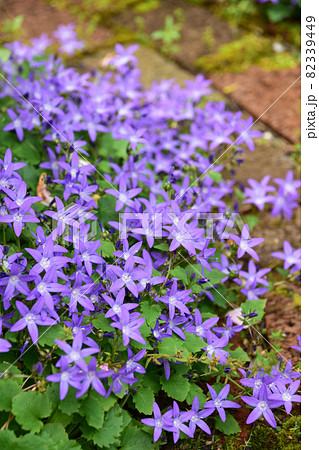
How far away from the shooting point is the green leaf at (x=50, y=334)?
76.3 inches

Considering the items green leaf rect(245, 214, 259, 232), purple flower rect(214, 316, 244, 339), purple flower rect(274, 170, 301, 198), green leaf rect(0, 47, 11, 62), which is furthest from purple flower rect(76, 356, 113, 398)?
green leaf rect(0, 47, 11, 62)

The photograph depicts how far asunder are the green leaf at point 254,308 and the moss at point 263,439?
1.53ft

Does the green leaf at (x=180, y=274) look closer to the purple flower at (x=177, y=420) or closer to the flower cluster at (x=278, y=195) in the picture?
the purple flower at (x=177, y=420)

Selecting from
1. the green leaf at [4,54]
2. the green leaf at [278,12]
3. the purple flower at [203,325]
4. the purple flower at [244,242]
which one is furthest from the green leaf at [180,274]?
the green leaf at [278,12]

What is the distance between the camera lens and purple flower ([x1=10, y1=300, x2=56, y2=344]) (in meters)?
1.87

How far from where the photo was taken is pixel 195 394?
2.16 meters

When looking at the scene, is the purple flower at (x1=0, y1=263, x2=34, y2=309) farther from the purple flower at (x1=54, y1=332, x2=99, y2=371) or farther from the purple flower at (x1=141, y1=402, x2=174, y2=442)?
the purple flower at (x1=141, y1=402, x2=174, y2=442)

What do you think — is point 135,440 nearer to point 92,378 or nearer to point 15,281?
point 92,378

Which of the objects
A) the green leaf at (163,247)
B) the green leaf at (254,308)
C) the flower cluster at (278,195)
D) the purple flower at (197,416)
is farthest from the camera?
the flower cluster at (278,195)

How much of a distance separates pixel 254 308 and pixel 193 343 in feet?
1.51

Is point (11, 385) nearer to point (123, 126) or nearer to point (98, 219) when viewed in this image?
point (98, 219)

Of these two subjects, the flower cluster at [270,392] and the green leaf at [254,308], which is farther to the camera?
the green leaf at [254,308]

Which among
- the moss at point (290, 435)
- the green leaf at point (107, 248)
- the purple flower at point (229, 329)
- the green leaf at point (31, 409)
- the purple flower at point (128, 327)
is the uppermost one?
the green leaf at point (107, 248)

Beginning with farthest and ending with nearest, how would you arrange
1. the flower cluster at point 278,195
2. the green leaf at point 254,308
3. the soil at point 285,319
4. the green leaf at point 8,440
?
the flower cluster at point 278,195, the soil at point 285,319, the green leaf at point 254,308, the green leaf at point 8,440
